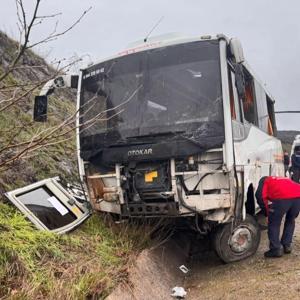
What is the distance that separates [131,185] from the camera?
6.69 metres

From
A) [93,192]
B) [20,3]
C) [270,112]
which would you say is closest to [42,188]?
[93,192]

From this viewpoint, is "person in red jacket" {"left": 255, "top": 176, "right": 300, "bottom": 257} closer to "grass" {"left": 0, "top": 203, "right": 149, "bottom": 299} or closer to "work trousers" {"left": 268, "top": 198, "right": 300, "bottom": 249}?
"work trousers" {"left": 268, "top": 198, "right": 300, "bottom": 249}

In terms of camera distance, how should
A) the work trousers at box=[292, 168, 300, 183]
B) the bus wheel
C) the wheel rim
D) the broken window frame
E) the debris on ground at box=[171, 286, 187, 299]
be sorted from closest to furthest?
the debris on ground at box=[171, 286, 187, 299]
the broken window frame
the bus wheel
the wheel rim
the work trousers at box=[292, 168, 300, 183]

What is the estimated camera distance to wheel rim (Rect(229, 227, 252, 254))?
23.4 feet

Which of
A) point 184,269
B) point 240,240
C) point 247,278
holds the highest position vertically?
point 240,240

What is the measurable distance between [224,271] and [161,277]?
37.3 inches

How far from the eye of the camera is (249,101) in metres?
8.14

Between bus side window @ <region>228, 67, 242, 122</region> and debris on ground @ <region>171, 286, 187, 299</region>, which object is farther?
bus side window @ <region>228, 67, 242, 122</region>

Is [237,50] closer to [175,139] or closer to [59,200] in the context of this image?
[175,139]

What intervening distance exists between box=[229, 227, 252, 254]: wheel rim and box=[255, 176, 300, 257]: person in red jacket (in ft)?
A: 1.06

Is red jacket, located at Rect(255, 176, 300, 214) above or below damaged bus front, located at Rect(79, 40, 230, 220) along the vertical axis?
below

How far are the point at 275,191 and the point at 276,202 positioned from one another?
0.53 feet

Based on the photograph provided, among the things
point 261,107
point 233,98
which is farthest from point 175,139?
point 261,107

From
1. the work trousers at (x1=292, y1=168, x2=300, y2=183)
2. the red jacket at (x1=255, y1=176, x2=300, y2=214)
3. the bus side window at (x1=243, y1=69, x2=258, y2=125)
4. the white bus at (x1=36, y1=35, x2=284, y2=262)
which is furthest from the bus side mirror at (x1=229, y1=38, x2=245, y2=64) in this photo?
the work trousers at (x1=292, y1=168, x2=300, y2=183)
